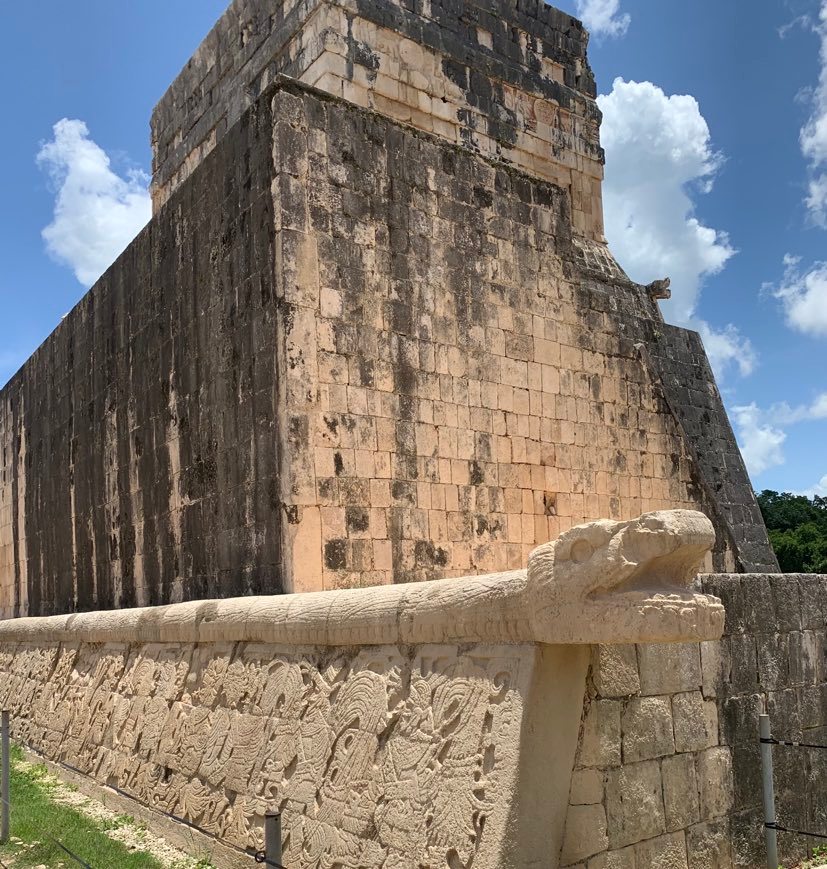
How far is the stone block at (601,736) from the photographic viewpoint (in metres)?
3.78

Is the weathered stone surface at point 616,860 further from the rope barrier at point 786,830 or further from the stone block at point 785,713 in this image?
the stone block at point 785,713

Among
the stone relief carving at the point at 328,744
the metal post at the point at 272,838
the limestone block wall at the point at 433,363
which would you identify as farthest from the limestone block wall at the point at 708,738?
the limestone block wall at the point at 433,363

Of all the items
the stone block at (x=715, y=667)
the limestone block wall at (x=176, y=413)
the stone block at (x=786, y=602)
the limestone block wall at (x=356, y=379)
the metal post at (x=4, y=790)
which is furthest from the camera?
the limestone block wall at (x=176, y=413)

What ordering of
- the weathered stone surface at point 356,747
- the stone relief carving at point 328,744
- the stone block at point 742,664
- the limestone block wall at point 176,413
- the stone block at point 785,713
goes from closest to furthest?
the weathered stone surface at point 356,747 < the stone relief carving at point 328,744 < the stone block at point 742,664 < the stone block at point 785,713 < the limestone block wall at point 176,413

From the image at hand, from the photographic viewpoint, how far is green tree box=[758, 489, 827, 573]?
32.7 meters

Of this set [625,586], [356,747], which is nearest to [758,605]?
[625,586]

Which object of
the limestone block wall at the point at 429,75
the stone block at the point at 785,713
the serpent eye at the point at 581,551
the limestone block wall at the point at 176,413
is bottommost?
the stone block at the point at 785,713

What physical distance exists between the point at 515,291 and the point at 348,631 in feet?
15.3

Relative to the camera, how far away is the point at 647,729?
4074 mm

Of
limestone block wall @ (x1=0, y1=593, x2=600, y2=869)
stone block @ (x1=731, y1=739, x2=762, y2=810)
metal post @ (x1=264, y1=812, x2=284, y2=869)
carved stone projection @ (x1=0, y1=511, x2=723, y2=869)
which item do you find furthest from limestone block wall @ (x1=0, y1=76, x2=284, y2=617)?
metal post @ (x1=264, y1=812, x2=284, y2=869)

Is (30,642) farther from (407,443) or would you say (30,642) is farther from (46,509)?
(407,443)

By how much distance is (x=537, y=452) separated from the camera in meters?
8.35

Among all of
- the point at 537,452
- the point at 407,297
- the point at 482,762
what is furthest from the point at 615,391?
the point at 482,762

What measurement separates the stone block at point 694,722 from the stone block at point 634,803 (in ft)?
0.84
